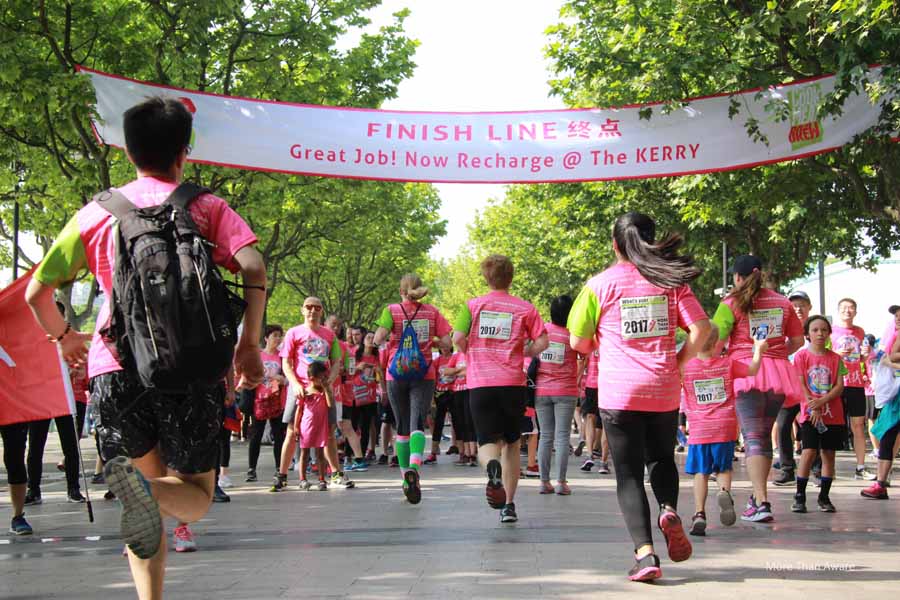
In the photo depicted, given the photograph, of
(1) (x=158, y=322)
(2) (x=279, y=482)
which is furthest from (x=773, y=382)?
(1) (x=158, y=322)

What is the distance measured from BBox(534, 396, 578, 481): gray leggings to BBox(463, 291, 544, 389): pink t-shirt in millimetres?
2555

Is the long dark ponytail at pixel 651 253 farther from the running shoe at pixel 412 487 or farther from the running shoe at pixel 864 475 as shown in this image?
the running shoe at pixel 864 475

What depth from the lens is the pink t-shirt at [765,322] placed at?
9.23 meters

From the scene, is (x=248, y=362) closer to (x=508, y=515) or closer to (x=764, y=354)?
(x=508, y=515)

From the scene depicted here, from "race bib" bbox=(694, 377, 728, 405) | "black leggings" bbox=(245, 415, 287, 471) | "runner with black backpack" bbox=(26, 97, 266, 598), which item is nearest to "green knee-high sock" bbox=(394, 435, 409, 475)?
"black leggings" bbox=(245, 415, 287, 471)

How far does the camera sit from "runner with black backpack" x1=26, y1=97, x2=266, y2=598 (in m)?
3.97

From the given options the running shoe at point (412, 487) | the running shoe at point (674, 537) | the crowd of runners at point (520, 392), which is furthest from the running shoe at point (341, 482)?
the running shoe at point (674, 537)

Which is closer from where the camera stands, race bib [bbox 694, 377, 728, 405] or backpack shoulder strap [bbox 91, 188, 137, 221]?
backpack shoulder strap [bbox 91, 188, 137, 221]

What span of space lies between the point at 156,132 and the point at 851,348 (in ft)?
39.2

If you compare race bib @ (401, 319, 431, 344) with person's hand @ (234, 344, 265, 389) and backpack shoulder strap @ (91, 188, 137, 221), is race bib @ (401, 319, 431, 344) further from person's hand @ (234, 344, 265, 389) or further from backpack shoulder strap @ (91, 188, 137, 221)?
backpack shoulder strap @ (91, 188, 137, 221)

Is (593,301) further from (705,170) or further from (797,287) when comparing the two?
(797,287)

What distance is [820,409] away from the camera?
1092cm

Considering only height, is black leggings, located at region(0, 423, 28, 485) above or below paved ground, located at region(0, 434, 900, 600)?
above

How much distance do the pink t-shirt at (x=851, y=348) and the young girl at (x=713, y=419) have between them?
5.64 meters
